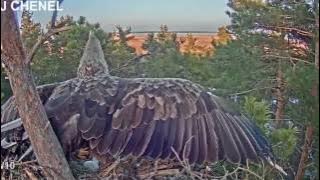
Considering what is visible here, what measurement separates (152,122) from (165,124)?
40 millimetres

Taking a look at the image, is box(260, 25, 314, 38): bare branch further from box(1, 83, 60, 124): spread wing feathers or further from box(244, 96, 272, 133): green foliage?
box(1, 83, 60, 124): spread wing feathers

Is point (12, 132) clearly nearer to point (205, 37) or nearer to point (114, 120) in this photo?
point (114, 120)

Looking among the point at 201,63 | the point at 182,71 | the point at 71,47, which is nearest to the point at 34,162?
the point at 71,47

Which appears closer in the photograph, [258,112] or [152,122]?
[152,122]

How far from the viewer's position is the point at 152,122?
1.95 m

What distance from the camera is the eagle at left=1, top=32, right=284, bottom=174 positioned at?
1.92 meters

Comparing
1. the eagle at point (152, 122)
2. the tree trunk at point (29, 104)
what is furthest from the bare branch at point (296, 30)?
the tree trunk at point (29, 104)

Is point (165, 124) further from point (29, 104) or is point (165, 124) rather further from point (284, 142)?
point (284, 142)

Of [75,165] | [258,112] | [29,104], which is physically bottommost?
[75,165]

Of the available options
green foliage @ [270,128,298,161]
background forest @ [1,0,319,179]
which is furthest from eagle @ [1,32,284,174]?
green foliage @ [270,128,298,161]

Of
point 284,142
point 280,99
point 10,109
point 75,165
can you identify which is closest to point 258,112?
point 284,142

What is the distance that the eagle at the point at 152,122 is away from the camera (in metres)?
1.92

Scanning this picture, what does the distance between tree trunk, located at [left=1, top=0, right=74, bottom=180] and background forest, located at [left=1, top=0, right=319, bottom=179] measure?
0.22 ft

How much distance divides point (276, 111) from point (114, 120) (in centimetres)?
102
